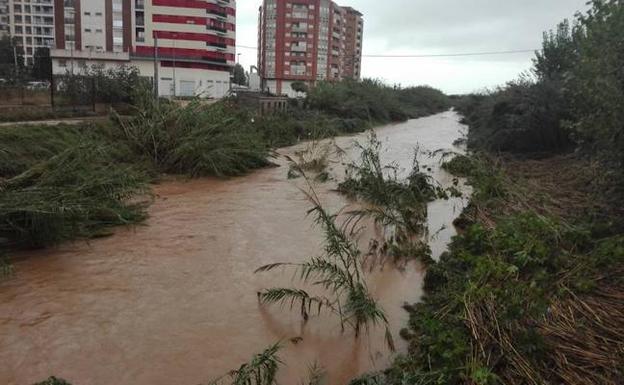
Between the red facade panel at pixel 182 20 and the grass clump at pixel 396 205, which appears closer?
the grass clump at pixel 396 205

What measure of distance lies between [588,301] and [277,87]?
74.3 meters

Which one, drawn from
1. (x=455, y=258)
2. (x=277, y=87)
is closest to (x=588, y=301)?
(x=455, y=258)

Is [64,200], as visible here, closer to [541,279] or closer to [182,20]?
[541,279]

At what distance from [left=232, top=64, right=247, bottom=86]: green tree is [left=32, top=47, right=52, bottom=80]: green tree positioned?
90.7 feet

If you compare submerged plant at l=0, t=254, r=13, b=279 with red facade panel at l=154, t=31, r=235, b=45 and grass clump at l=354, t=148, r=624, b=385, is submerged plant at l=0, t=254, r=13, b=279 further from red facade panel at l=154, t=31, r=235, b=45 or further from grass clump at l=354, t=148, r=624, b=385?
red facade panel at l=154, t=31, r=235, b=45

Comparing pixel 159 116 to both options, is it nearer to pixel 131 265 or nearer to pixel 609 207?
pixel 131 265

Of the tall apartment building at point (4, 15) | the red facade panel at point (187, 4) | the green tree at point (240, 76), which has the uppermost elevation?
the tall apartment building at point (4, 15)

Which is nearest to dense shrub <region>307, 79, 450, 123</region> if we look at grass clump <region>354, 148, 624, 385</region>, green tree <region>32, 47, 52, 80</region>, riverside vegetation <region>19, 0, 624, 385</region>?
riverside vegetation <region>19, 0, 624, 385</region>

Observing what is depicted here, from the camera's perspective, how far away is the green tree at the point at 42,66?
51.5 metres

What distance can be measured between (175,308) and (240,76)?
275ft

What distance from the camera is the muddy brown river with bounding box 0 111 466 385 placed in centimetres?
511

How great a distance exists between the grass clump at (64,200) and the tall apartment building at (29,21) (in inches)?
3104

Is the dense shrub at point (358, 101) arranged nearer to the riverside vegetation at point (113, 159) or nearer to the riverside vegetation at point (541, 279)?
the riverside vegetation at point (113, 159)

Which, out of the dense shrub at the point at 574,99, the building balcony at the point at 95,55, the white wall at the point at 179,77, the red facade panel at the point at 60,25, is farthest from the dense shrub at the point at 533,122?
the red facade panel at the point at 60,25
